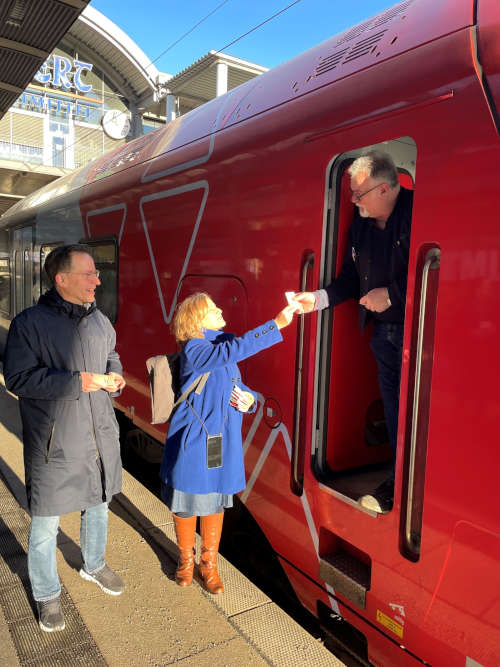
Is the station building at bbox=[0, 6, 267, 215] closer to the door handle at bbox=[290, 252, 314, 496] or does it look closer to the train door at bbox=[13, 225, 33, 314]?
the train door at bbox=[13, 225, 33, 314]

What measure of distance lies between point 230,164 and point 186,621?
2.26 metres

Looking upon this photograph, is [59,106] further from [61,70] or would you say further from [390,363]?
[390,363]

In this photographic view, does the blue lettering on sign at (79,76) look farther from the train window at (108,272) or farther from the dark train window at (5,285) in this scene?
the train window at (108,272)

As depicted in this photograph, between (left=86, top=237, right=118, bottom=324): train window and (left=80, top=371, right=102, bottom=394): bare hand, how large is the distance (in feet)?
6.90

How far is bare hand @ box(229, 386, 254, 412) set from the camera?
A: 2510 millimetres

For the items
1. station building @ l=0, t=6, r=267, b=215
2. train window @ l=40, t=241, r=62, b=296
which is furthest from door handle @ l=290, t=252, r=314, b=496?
station building @ l=0, t=6, r=267, b=215

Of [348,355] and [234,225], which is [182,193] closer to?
[234,225]

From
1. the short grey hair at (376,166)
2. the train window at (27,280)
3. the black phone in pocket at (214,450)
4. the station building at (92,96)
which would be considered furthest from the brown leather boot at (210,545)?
the station building at (92,96)

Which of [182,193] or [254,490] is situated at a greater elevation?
[182,193]

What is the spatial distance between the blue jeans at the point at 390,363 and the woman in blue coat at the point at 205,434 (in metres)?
0.63

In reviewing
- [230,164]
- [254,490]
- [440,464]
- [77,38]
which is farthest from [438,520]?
[77,38]

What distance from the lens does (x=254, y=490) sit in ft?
8.96

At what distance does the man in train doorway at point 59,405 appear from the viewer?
7.36 ft

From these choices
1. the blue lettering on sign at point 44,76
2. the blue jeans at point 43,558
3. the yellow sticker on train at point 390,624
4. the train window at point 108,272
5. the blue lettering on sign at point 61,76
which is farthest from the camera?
the blue lettering on sign at point 44,76
